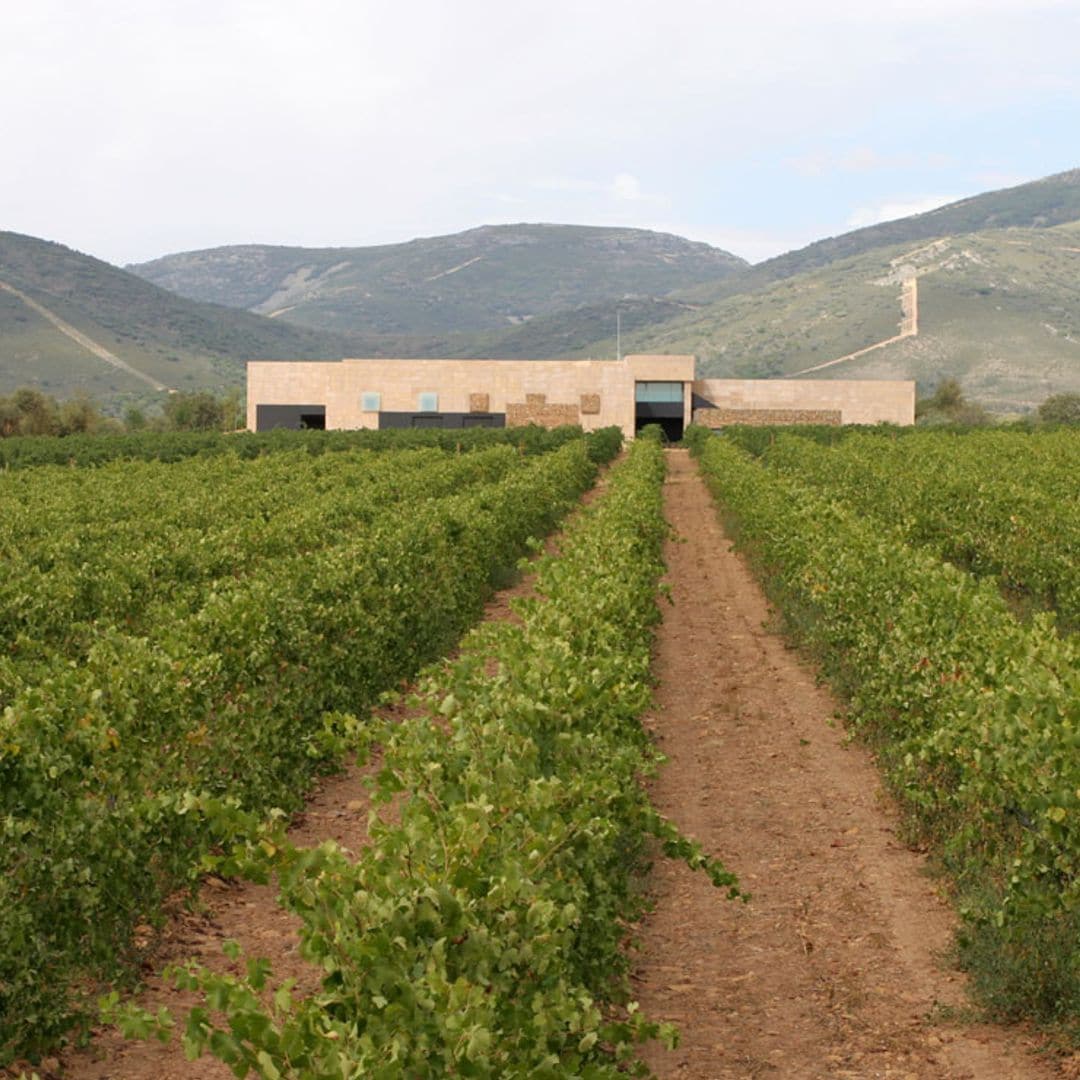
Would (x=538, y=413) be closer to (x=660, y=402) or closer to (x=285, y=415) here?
(x=660, y=402)

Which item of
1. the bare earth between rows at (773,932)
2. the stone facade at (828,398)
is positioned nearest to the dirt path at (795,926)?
the bare earth between rows at (773,932)

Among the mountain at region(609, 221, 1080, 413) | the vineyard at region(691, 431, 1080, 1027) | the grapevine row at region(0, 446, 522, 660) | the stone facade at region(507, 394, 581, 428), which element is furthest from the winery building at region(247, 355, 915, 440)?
the mountain at region(609, 221, 1080, 413)

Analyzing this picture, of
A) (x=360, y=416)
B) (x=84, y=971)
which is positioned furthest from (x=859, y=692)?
(x=360, y=416)

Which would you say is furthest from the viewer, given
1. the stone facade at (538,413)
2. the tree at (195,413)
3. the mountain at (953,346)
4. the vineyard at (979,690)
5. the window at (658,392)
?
the mountain at (953,346)

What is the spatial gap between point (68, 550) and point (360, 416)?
214 ft

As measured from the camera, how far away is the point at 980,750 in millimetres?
8266

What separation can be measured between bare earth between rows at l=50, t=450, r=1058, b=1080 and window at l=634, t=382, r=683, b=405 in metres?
71.3

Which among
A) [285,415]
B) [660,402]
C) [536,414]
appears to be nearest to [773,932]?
[536,414]

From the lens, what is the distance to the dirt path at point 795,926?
7.02 m

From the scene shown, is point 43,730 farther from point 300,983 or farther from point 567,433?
point 567,433

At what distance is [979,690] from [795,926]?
1.78 m

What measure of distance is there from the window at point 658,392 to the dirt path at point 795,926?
70.7 metres

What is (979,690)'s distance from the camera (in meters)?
8.79

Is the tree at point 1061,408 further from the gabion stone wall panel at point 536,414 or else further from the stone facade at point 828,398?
the gabion stone wall panel at point 536,414
